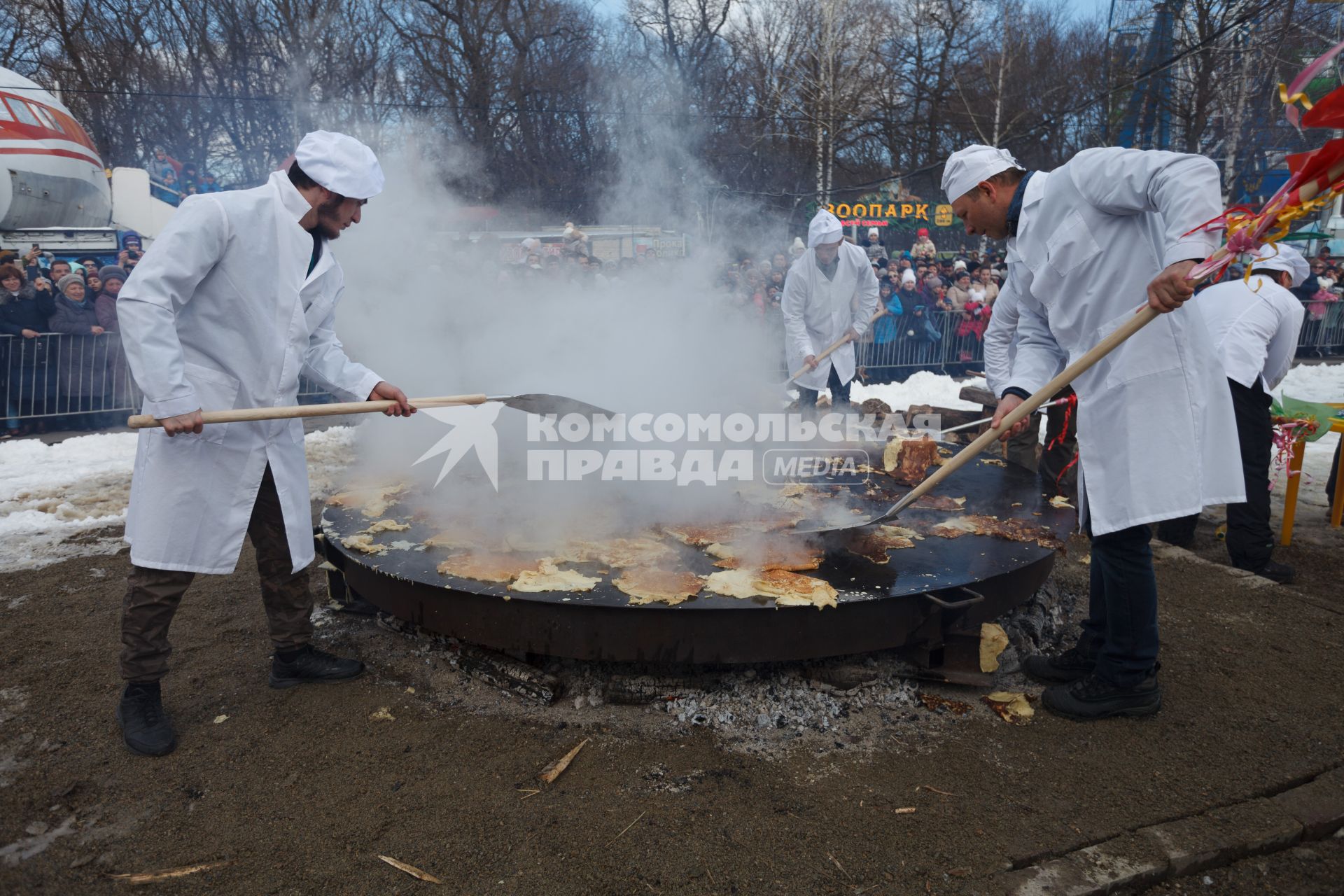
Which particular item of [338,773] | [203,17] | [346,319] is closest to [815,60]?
[203,17]

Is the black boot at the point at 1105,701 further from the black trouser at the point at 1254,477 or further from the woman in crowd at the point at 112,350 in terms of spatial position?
the woman in crowd at the point at 112,350

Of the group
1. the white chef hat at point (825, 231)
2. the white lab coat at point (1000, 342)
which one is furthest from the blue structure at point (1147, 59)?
the white lab coat at point (1000, 342)

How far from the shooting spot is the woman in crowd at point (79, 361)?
9.45 m

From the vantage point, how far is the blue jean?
119 inches

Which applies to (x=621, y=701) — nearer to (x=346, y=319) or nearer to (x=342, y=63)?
(x=346, y=319)

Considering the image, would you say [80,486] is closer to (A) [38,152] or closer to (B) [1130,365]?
(B) [1130,365]

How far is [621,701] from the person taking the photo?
3.32 metres

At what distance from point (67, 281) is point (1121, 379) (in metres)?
11.7

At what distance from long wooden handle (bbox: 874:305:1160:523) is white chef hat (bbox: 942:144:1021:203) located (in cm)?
83

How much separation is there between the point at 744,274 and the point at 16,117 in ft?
50.2

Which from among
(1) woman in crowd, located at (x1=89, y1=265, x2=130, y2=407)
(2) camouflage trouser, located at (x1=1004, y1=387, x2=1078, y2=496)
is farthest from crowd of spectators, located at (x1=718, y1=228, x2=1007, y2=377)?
(1) woman in crowd, located at (x1=89, y1=265, x2=130, y2=407)

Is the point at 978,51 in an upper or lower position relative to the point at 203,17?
upper

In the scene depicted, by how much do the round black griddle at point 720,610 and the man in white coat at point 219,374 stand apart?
0.56 metres

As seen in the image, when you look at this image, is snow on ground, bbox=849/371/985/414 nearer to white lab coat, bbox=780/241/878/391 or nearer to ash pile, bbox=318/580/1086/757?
white lab coat, bbox=780/241/878/391
